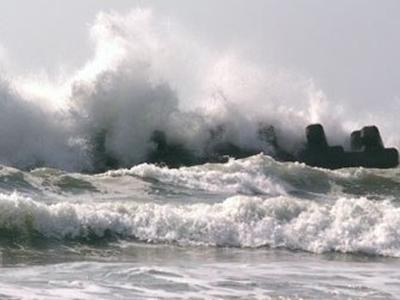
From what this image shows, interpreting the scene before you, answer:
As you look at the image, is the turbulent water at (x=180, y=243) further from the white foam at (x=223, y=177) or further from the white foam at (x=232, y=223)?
the white foam at (x=223, y=177)

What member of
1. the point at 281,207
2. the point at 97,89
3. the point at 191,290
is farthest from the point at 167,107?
the point at 191,290

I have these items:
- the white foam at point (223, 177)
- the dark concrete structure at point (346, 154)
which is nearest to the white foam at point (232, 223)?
the white foam at point (223, 177)

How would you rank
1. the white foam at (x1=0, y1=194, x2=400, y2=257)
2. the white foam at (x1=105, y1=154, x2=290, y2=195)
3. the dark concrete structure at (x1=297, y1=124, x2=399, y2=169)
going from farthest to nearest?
the dark concrete structure at (x1=297, y1=124, x2=399, y2=169) → the white foam at (x1=105, y1=154, x2=290, y2=195) → the white foam at (x1=0, y1=194, x2=400, y2=257)

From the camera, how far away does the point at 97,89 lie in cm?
3095

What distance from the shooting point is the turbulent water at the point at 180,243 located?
1034 centimetres

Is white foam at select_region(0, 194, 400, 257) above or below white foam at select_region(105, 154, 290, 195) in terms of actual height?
below

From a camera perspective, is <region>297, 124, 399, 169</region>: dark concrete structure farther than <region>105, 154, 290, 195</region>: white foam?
Yes

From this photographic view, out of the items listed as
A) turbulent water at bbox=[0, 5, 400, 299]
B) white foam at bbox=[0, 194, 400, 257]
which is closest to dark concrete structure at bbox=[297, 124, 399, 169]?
turbulent water at bbox=[0, 5, 400, 299]

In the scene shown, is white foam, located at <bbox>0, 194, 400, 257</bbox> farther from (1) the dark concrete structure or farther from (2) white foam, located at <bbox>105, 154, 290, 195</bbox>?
(1) the dark concrete structure

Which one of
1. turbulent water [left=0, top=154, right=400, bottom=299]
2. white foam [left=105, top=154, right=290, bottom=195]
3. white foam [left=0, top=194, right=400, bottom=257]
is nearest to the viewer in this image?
turbulent water [left=0, top=154, right=400, bottom=299]

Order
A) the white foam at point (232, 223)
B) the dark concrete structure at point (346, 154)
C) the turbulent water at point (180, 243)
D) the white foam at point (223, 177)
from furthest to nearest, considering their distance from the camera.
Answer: the dark concrete structure at point (346, 154), the white foam at point (223, 177), the white foam at point (232, 223), the turbulent water at point (180, 243)

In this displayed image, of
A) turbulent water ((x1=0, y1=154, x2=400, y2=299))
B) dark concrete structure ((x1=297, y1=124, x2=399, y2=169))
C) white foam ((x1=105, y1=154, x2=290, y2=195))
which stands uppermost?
dark concrete structure ((x1=297, y1=124, x2=399, y2=169))

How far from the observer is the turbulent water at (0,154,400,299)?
33.9ft

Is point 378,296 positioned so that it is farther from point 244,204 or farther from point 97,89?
point 97,89
